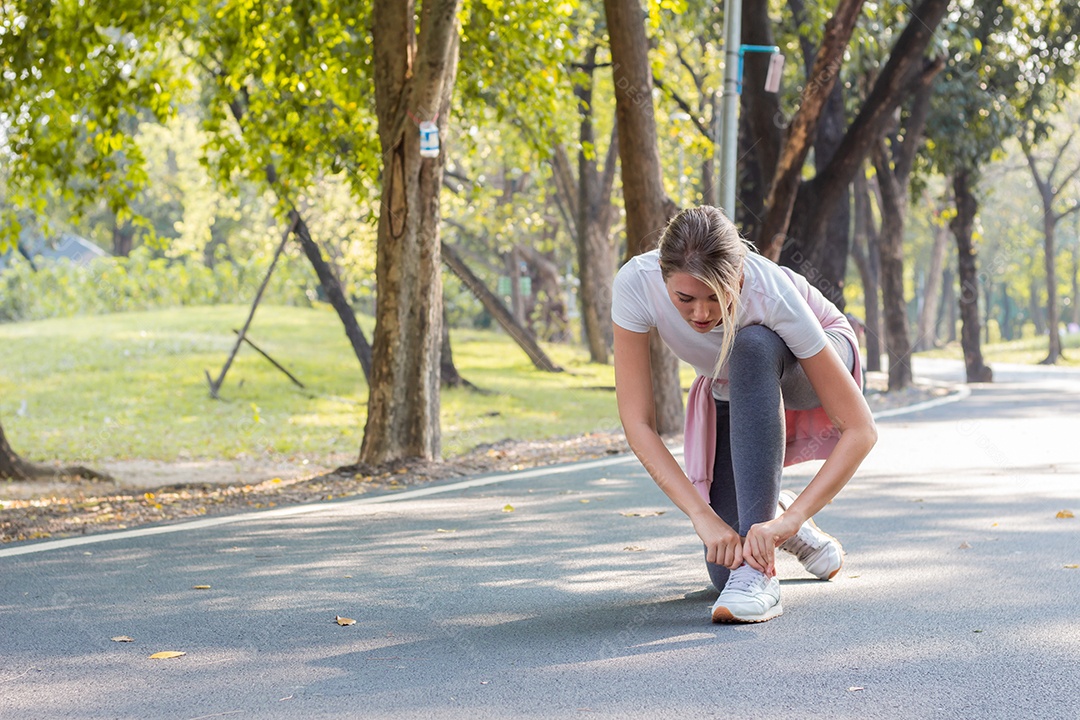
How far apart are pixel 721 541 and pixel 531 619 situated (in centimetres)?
83

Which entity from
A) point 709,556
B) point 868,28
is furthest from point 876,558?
point 868,28

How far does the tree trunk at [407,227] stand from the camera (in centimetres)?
1051

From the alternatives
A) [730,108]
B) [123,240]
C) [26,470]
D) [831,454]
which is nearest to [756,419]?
[831,454]

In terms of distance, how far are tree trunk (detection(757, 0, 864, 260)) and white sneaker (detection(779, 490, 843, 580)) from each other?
10.2 m

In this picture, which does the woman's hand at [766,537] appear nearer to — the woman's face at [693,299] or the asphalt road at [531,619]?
the asphalt road at [531,619]

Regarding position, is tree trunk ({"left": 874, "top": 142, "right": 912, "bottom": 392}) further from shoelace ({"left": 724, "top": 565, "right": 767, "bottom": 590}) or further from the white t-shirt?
the white t-shirt

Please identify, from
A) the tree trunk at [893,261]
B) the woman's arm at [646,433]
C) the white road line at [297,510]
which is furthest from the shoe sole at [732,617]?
the tree trunk at [893,261]

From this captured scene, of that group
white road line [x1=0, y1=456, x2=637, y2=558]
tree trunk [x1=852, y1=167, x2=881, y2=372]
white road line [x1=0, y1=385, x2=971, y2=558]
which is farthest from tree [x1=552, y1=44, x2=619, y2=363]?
white road line [x1=0, y1=456, x2=637, y2=558]

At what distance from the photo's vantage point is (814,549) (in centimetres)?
520

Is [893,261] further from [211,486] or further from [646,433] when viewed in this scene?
[646,433]

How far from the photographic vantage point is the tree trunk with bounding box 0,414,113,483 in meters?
12.4

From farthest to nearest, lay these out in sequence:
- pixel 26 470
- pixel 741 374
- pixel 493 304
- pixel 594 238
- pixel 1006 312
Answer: pixel 1006 312 → pixel 594 238 → pixel 493 304 → pixel 26 470 → pixel 741 374

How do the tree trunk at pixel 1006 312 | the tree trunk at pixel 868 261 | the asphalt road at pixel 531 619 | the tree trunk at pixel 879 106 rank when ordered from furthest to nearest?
the tree trunk at pixel 1006 312
the tree trunk at pixel 868 261
the tree trunk at pixel 879 106
the asphalt road at pixel 531 619

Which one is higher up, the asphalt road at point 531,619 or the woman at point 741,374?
the woman at point 741,374
